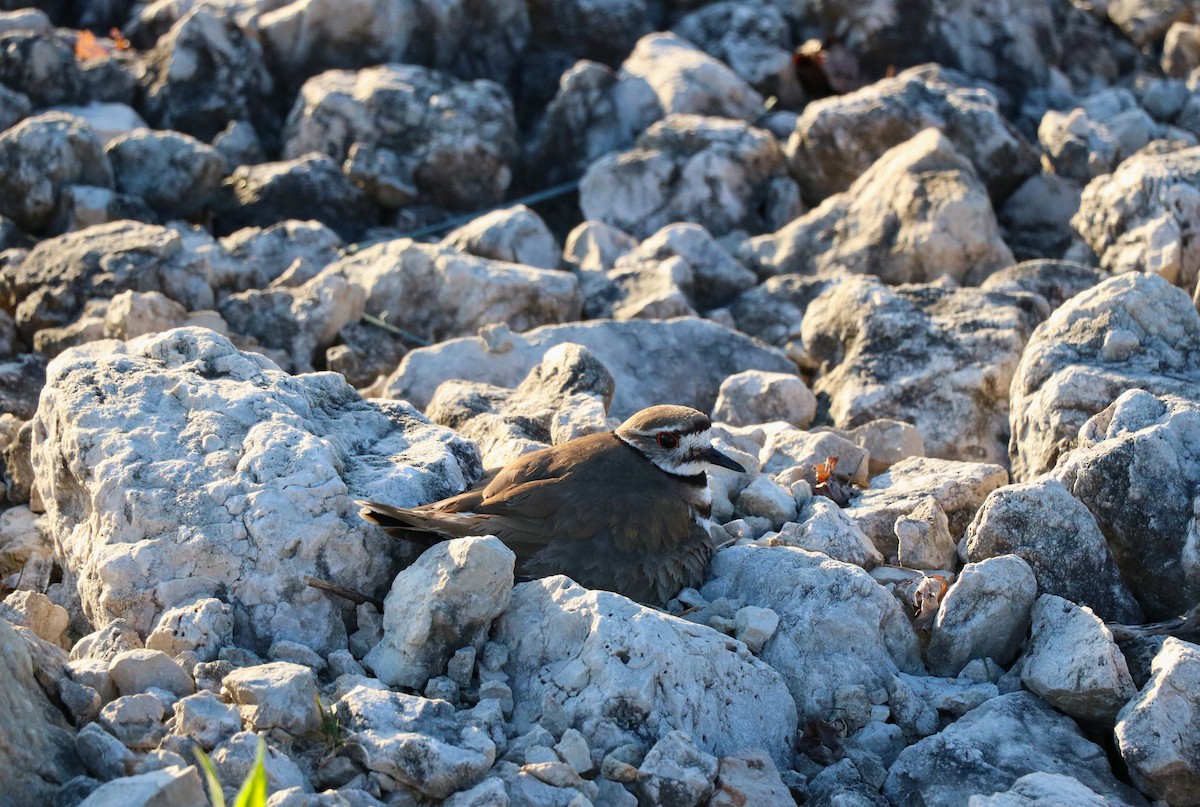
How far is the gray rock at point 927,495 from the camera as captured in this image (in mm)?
5844

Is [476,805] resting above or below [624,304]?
above

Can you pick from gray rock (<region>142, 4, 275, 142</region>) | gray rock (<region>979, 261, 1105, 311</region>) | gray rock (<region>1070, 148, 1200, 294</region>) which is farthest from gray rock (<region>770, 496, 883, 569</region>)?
gray rock (<region>142, 4, 275, 142</region>)

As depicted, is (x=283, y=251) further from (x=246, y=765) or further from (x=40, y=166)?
(x=246, y=765)

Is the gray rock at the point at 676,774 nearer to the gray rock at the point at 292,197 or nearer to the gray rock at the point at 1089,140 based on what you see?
the gray rock at the point at 292,197

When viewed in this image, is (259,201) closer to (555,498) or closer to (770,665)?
(555,498)

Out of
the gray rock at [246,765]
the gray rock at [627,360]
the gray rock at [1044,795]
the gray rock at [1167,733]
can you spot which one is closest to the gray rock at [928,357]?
the gray rock at [627,360]

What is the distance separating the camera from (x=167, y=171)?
34.0ft

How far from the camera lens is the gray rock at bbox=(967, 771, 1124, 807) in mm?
3869

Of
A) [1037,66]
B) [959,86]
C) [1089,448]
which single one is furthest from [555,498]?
[1037,66]

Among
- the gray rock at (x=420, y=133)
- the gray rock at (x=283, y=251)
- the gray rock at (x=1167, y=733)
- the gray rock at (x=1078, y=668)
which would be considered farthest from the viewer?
the gray rock at (x=420, y=133)

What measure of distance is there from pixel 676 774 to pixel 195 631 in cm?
173

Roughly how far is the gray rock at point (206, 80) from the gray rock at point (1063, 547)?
8521 mm

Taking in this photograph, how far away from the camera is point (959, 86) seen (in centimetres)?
1198

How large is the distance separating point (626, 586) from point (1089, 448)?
1961 millimetres
